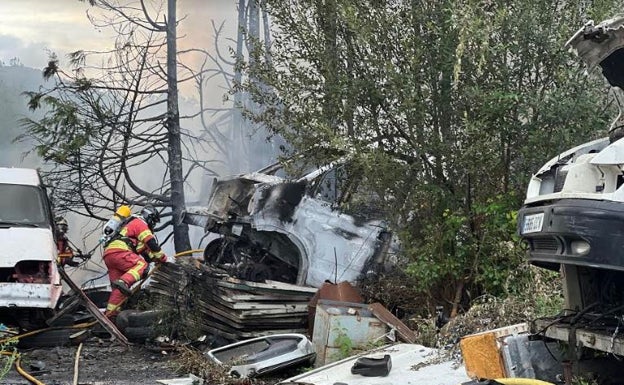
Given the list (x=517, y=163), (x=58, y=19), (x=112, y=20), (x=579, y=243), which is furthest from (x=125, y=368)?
(x=58, y=19)

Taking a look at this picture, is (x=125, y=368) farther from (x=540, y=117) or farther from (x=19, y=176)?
(x=540, y=117)

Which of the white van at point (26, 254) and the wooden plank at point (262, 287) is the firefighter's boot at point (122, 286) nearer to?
the white van at point (26, 254)

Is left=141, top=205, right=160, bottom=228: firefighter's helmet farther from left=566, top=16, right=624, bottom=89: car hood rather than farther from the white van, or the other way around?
left=566, top=16, right=624, bottom=89: car hood

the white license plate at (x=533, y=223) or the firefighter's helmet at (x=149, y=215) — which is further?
the firefighter's helmet at (x=149, y=215)

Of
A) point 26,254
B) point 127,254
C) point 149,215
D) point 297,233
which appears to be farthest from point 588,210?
point 149,215

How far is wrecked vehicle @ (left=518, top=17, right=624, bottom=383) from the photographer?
4.44 meters

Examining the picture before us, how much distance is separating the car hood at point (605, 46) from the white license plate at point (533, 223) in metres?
1.28

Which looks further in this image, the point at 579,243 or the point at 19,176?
the point at 19,176

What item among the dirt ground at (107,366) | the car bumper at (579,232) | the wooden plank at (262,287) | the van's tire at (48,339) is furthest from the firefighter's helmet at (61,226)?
the car bumper at (579,232)

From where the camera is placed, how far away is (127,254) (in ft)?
36.1

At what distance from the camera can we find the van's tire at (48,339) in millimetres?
10227

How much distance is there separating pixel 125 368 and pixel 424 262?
3.28 metres

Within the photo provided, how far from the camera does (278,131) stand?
1018cm

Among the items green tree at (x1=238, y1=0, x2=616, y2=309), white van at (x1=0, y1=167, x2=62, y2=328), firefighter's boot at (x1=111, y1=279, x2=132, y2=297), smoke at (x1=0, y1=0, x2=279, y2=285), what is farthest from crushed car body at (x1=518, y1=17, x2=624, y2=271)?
smoke at (x1=0, y1=0, x2=279, y2=285)
